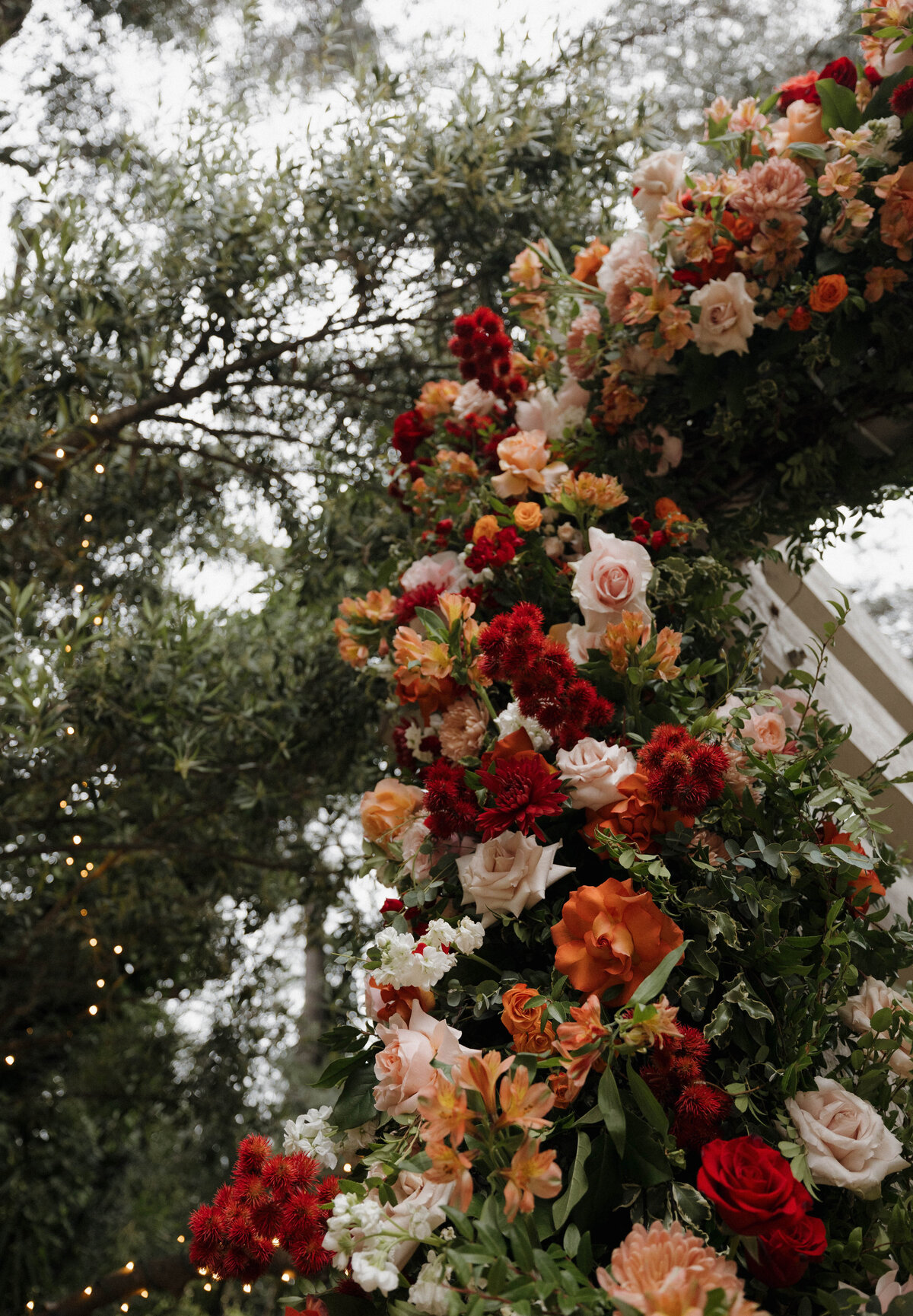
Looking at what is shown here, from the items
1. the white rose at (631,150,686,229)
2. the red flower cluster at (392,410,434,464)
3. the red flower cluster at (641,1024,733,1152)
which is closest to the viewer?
the red flower cluster at (641,1024,733,1152)

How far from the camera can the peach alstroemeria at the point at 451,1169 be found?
65 centimetres

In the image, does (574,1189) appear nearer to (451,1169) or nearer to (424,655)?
(451,1169)

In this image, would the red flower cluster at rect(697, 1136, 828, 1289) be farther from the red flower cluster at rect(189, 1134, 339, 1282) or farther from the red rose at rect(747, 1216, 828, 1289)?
the red flower cluster at rect(189, 1134, 339, 1282)

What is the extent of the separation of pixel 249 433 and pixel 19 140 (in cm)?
155

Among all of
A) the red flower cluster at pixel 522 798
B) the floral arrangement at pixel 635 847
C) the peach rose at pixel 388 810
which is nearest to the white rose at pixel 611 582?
the floral arrangement at pixel 635 847

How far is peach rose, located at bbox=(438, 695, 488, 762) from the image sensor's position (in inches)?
44.5

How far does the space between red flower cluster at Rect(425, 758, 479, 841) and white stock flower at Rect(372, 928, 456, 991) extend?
165mm

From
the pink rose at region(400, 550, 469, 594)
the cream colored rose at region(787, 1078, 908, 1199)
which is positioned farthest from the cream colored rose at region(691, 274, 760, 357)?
the cream colored rose at region(787, 1078, 908, 1199)

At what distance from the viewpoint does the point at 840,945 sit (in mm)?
898

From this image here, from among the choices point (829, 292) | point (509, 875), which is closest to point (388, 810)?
point (509, 875)

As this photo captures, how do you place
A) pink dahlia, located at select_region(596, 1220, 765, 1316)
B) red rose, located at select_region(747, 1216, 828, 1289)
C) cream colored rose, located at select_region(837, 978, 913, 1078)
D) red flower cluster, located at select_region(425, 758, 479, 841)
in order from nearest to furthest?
pink dahlia, located at select_region(596, 1220, 765, 1316) < red rose, located at select_region(747, 1216, 828, 1289) < cream colored rose, located at select_region(837, 978, 913, 1078) < red flower cluster, located at select_region(425, 758, 479, 841)

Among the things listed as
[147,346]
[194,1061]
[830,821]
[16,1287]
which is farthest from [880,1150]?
[16,1287]

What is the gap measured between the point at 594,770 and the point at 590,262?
0.96 metres

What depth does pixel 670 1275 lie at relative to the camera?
0.60m
